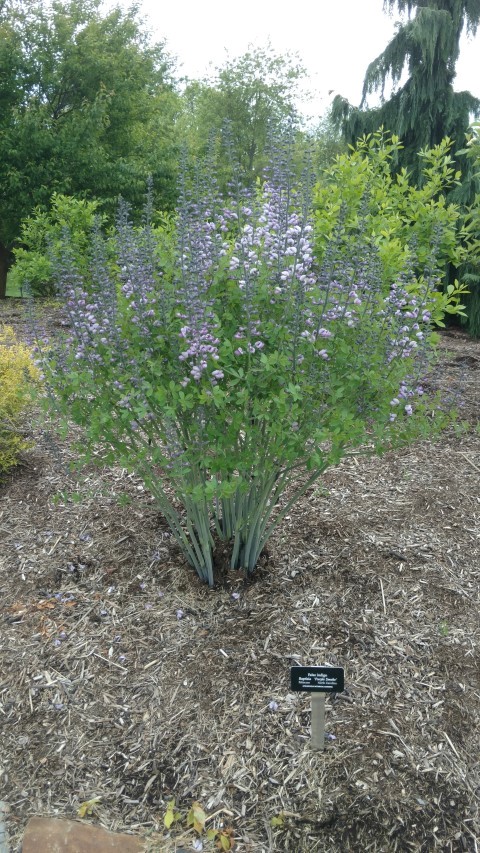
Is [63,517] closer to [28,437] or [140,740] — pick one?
[28,437]

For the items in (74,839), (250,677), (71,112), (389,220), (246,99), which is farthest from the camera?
(246,99)

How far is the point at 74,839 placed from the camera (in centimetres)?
234

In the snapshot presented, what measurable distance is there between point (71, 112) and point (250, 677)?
12859 millimetres

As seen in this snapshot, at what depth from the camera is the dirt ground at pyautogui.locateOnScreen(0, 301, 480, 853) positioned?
2439 millimetres

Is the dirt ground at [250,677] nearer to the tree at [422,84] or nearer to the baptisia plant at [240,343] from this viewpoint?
the baptisia plant at [240,343]

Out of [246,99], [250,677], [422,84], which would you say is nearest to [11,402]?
[250,677]

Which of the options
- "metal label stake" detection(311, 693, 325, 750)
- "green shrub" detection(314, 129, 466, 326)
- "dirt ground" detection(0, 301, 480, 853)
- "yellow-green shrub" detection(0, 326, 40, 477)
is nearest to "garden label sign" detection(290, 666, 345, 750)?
"metal label stake" detection(311, 693, 325, 750)

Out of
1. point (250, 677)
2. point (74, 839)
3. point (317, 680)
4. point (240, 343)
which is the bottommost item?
point (74, 839)

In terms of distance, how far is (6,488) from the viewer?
172 inches

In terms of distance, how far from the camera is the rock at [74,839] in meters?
2.31

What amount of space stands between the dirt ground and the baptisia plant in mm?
685

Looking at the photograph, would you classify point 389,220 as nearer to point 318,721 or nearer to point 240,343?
point 240,343

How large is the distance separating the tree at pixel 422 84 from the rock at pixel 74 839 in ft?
35.5

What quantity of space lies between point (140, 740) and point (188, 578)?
2.85 feet
